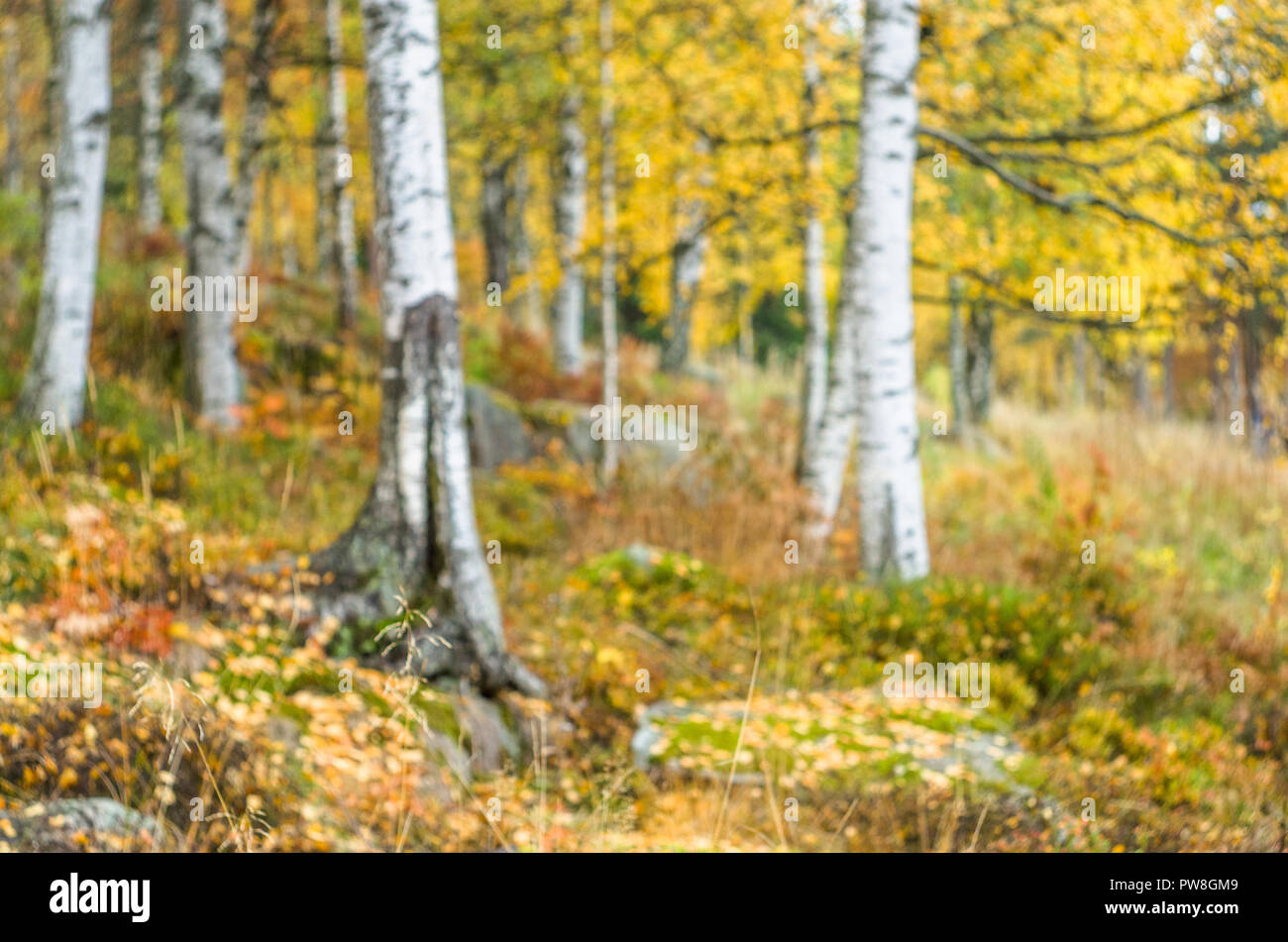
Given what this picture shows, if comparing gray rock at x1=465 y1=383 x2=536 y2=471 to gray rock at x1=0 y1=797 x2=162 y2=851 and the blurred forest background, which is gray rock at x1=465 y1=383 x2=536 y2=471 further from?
gray rock at x1=0 y1=797 x2=162 y2=851

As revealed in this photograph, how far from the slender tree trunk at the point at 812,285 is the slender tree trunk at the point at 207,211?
5.18 meters

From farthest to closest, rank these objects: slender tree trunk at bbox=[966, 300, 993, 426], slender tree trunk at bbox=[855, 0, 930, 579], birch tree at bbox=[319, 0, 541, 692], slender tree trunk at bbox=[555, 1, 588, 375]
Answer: slender tree trunk at bbox=[966, 300, 993, 426] < slender tree trunk at bbox=[555, 1, 588, 375] < slender tree trunk at bbox=[855, 0, 930, 579] < birch tree at bbox=[319, 0, 541, 692]

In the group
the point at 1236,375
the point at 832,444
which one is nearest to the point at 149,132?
the point at 832,444

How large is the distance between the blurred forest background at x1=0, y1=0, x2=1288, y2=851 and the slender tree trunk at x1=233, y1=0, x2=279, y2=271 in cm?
7

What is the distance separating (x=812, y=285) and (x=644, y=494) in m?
3.46

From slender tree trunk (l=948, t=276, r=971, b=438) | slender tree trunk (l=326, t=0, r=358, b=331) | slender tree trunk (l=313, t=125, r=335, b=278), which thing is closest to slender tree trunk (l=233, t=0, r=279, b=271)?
slender tree trunk (l=313, t=125, r=335, b=278)

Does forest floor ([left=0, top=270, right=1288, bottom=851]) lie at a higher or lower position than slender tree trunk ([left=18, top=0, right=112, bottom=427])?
lower

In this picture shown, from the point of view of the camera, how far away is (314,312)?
1105cm

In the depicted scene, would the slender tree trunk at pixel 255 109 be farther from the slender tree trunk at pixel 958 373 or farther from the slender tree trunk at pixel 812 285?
the slender tree trunk at pixel 958 373

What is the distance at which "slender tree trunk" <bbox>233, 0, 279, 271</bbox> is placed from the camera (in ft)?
27.0

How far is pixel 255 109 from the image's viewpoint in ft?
31.2
